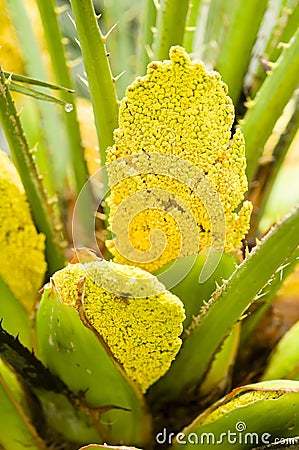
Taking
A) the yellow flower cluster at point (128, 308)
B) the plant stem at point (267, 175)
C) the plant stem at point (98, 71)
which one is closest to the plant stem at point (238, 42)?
A: the plant stem at point (267, 175)

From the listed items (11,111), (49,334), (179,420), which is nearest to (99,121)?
(11,111)

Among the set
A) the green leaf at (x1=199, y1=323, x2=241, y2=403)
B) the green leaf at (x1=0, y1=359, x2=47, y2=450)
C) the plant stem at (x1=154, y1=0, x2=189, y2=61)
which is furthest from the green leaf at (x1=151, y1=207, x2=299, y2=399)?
the plant stem at (x1=154, y1=0, x2=189, y2=61)

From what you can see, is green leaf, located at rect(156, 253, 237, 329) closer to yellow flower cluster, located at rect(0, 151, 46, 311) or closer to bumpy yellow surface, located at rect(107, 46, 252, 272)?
bumpy yellow surface, located at rect(107, 46, 252, 272)

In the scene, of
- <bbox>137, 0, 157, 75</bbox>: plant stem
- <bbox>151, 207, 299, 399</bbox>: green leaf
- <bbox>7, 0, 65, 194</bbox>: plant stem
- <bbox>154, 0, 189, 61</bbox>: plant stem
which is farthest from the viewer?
<bbox>7, 0, 65, 194</bbox>: plant stem

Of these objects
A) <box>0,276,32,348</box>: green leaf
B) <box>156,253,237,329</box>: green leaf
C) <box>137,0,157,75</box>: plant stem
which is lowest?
<box>0,276,32,348</box>: green leaf

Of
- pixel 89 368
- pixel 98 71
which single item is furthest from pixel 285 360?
pixel 98 71

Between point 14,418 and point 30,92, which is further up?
point 30,92

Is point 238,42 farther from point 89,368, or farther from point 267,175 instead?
point 89,368
